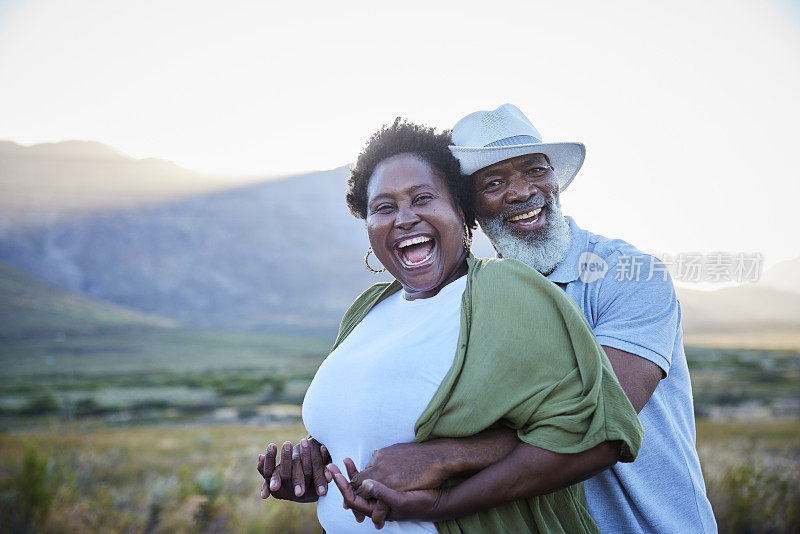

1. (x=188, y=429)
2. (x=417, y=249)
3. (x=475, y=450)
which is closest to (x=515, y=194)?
(x=417, y=249)

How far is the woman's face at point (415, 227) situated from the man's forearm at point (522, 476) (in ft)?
2.42

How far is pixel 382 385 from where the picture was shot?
7.20 ft

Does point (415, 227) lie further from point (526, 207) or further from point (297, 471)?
point (297, 471)

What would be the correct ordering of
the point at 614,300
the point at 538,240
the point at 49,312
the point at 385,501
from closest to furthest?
the point at 385,501 < the point at 614,300 < the point at 538,240 < the point at 49,312

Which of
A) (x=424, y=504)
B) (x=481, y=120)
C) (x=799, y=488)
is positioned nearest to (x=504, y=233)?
(x=481, y=120)

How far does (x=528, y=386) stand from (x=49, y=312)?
107 meters

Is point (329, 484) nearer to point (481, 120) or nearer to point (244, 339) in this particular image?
point (481, 120)

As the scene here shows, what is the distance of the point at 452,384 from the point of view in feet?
6.77

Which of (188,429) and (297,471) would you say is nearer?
(297,471)

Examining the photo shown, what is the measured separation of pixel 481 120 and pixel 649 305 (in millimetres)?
1185

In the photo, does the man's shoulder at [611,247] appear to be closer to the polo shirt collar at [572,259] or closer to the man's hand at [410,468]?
the polo shirt collar at [572,259]

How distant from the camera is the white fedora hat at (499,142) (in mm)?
2879

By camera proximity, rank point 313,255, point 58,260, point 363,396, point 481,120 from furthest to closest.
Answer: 1. point 313,255
2. point 58,260
3. point 481,120
4. point 363,396

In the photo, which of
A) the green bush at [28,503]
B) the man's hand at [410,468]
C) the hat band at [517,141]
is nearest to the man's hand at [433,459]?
the man's hand at [410,468]
